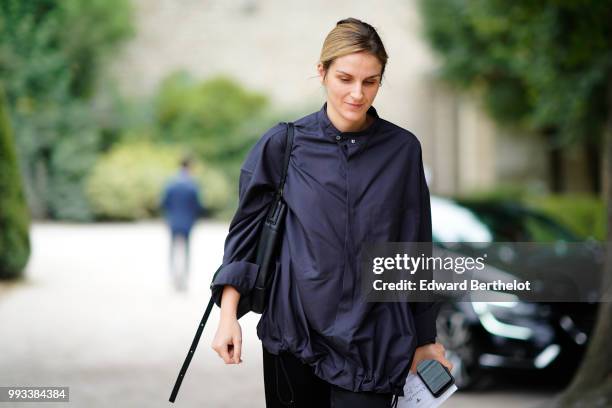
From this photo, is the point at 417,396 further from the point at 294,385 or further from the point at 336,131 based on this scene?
the point at 336,131

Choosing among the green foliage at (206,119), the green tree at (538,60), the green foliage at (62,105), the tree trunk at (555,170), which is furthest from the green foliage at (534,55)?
the green foliage at (62,105)

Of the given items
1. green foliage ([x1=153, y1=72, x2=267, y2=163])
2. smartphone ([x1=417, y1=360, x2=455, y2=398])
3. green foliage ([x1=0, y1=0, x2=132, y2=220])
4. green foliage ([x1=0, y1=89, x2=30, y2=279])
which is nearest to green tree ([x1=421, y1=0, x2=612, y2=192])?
green foliage ([x1=153, y1=72, x2=267, y2=163])

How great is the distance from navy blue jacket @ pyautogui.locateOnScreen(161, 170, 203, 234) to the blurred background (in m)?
0.20

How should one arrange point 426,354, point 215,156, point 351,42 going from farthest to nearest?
point 215,156
point 426,354
point 351,42

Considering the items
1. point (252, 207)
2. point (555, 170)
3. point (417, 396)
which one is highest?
point (252, 207)

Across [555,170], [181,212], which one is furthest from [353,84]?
[555,170]

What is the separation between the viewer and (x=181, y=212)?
1168 centimetres

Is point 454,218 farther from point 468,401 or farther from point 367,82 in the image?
point 367,82

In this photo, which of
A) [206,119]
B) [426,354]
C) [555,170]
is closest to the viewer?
[426,354]

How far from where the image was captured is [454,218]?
8.27 metres

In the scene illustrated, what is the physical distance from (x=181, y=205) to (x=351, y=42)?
30.9 feet

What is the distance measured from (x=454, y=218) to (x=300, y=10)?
63.4 ft

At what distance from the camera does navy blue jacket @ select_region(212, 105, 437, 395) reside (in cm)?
247

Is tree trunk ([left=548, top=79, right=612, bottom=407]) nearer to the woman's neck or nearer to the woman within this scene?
the woman
